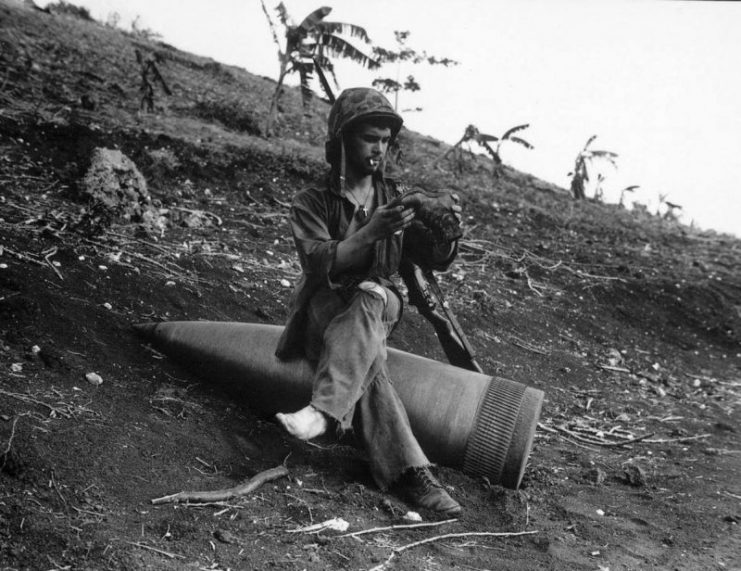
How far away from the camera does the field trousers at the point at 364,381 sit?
9.26 feet

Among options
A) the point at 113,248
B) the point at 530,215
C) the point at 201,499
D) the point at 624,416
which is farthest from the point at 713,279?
the point at 201,499

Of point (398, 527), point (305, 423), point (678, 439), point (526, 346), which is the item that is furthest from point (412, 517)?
point (526, 346)

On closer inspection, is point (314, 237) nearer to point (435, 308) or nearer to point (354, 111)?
point (354, 111)

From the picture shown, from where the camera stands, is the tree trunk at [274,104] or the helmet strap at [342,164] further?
the tree trunk at [274,104]

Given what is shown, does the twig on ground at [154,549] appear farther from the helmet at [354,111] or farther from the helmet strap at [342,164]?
the helmet at [354,111]

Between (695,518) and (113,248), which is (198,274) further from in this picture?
(695,518)

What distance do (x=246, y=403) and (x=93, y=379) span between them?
786 millimetres

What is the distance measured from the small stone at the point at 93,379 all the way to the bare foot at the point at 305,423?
982 mm

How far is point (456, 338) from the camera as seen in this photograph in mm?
3576

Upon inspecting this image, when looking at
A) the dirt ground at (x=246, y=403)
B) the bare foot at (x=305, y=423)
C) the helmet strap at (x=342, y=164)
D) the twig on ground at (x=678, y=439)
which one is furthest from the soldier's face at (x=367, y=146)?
the twig on ground at (x=678, y=439)

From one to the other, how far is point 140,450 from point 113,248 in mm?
2428

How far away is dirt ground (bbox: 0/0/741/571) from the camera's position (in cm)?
229

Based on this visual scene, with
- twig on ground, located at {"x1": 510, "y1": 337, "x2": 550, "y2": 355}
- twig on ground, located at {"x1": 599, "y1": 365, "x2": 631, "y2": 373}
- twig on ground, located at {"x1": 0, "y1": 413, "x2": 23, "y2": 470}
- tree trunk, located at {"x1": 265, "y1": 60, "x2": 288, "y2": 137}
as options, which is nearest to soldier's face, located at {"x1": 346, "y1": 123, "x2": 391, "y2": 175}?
twig on ground, located at {"x1": 0, "y1": 413, "x2": 23, "y2": 470}

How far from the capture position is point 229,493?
2.49m
